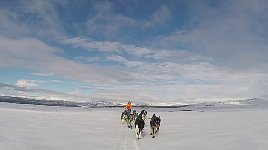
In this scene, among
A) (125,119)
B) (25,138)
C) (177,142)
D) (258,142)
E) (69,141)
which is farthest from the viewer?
(125,119)

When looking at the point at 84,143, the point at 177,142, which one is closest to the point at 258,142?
the point at 177,142

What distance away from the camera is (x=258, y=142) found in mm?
12305

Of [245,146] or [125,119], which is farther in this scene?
[125,119]

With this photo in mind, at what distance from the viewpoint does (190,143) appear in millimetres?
14828

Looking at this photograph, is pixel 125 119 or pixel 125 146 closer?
pixel 125 146

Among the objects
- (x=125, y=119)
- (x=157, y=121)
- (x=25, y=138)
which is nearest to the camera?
(x=25, y=138)

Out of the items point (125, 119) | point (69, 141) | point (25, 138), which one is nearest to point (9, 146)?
point (25, 138)

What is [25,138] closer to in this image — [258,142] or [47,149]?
[47,149]

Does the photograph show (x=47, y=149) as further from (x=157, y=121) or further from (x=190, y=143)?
(x=157, y=121)

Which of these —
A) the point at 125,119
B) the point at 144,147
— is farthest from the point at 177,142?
the point at 125,119

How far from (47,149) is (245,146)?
7.78m

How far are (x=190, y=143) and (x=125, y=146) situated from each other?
10.4 feet

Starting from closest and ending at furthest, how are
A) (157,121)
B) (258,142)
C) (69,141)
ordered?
(258,142) < (69,141) < (157,121)

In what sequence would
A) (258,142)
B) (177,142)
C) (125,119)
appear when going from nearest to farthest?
(258,142)
(177,142)
(125,119)
